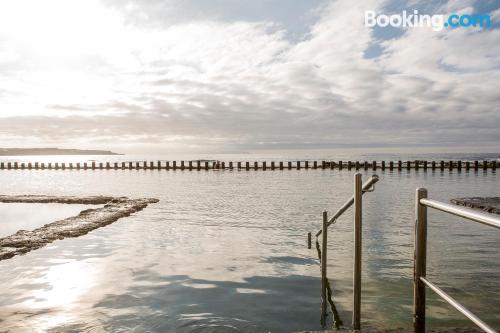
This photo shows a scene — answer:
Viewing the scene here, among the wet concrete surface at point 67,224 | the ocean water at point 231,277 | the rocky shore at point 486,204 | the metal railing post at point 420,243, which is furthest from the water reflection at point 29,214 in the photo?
the rocky shore at point 486,204

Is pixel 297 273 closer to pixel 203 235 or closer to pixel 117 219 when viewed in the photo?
pixel 203 235

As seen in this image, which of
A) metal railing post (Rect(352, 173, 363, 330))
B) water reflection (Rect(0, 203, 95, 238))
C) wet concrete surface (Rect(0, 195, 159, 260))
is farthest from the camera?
water reflection (Rect(0, 203, 95, 238))

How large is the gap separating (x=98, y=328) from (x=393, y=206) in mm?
16427


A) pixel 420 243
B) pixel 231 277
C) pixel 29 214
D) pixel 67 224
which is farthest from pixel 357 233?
pixel 29 214

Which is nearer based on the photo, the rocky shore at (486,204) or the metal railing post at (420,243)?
the metal railing post at (420,243)

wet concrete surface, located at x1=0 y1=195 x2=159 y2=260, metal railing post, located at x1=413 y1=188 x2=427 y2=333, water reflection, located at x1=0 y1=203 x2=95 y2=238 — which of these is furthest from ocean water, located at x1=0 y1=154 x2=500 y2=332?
water reflection, located at x1=0 y1=203 x2=95 y2=238

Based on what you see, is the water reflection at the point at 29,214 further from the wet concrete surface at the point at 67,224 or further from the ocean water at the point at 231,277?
the ocean water at the point at 231,277

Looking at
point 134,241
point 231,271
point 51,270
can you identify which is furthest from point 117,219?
point 231,271

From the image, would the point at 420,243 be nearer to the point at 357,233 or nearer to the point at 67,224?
the point at 357,233

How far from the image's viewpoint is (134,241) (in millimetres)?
11977

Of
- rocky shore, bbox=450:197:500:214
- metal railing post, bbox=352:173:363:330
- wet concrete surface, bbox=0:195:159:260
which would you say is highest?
metal railing post, bbox=352:173:363:330

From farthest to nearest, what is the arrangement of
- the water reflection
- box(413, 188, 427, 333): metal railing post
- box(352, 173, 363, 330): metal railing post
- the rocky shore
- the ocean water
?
1. the water reflection
2. the rocky shore
3. the ocean water
4. box(352, 173, 363, 330): metal railing post
5. box(413, 188, 427, 333): metal railing post

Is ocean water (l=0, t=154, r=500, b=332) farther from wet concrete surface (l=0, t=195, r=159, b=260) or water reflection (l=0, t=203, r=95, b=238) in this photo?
water reflection (l=0, t=203, r=95, b=238)

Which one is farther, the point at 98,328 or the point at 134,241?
the point at 134,241
